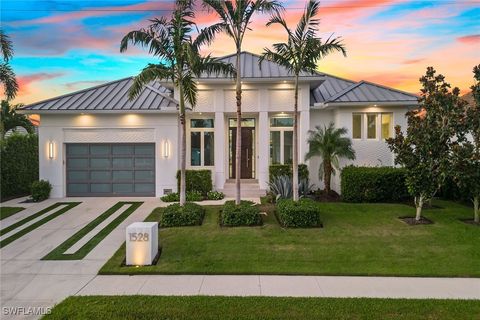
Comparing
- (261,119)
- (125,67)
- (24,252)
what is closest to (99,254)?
(24,252)

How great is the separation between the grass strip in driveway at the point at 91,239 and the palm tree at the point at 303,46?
19.7ft

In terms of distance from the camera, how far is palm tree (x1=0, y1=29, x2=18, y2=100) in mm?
12594

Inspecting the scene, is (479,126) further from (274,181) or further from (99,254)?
(99,254)

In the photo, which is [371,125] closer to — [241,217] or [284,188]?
[284,188]

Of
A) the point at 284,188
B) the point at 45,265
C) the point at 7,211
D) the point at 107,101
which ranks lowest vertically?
the point at 45,265

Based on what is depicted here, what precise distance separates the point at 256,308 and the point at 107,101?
40.8ft

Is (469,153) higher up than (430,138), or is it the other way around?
(430,138)

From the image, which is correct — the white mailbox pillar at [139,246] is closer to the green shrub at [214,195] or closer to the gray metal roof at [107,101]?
the green shrub at [214,195]

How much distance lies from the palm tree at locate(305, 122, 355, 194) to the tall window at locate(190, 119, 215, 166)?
4.68 metres

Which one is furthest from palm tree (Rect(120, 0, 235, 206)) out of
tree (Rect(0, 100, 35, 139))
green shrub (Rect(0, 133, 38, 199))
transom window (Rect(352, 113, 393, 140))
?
tree (Rect(0, 100, 35, 139))

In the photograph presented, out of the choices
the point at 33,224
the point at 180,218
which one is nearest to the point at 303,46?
the point at 180,218

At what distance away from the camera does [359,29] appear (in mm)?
14031

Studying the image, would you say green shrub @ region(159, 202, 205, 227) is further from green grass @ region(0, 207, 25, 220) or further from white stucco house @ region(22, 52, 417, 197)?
green grass @ region(0, 207, 25, 220)

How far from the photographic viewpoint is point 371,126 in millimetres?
14203
